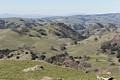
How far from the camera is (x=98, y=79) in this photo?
3547cm

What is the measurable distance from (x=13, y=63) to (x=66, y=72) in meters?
10.2

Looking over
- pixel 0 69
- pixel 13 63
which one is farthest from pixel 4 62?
pixel 0 69

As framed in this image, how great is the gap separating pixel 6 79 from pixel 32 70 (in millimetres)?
10180

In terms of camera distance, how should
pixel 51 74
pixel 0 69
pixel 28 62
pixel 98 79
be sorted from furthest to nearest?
1. pixel 28 62
2. pixel 0 69
3. pixel 51 74
4. pixel 98 79

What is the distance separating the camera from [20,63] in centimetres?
5016

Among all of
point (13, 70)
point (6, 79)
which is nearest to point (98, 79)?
point (6, 79)

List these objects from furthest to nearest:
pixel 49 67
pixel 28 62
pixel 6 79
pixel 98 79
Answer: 1. pixel 28 62
2. pixel 49 67
3. pixel 98 79
4. pixel 6 79

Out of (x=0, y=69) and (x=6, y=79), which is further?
(x=0, y=69)

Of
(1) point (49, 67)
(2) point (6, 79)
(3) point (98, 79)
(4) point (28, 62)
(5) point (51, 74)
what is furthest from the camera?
(4) point (28, 62)

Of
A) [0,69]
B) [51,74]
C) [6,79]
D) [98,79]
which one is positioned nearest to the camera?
[6,79]

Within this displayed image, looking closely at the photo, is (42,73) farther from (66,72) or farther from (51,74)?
(66,72)

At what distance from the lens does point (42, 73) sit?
41688 mm

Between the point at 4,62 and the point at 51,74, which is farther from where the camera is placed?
the point at 4,62

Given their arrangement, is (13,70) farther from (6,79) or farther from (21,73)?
(6,79)
